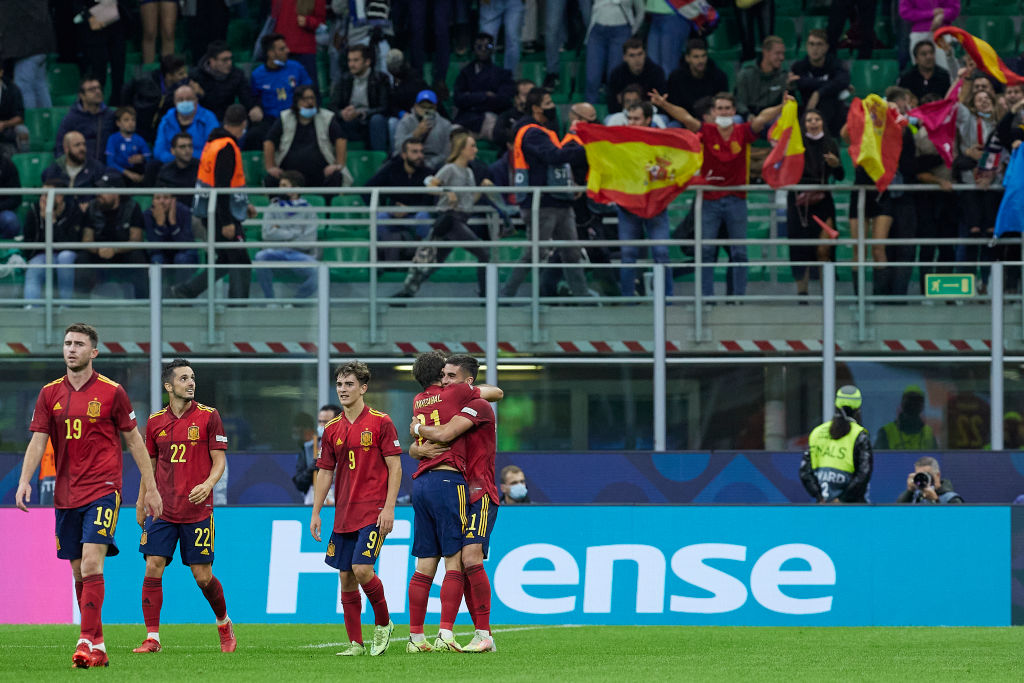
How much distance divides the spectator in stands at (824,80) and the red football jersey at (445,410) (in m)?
10.4

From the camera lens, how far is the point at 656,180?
17562 mm

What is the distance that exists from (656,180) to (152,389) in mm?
5467

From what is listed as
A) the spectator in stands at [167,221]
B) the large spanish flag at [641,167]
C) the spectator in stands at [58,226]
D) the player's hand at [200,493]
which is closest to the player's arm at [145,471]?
the player's hand at [200,493]

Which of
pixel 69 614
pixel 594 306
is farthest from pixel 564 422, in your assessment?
pixel 69 614

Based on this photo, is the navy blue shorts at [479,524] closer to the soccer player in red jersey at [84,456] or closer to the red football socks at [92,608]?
the soccer player in red jersey at [84,456]

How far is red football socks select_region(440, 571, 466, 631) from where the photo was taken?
1012cm

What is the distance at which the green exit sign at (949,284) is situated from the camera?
54.9 ft

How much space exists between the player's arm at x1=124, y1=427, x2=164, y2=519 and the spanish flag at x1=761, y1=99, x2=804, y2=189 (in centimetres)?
945

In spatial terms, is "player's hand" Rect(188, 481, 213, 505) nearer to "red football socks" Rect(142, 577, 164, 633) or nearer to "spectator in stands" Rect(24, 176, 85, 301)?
"red football socks" Rect(142, 577, 164, 633)

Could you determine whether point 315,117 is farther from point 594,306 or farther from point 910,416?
point 910,416

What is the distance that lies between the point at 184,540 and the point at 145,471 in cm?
83

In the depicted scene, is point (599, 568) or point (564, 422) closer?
point (599, 568)

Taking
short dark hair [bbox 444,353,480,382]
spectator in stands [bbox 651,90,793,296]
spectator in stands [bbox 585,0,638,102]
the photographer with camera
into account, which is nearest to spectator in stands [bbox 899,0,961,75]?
spectator in stands [bbox 585,0,638,102]

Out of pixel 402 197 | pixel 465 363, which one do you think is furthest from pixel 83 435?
pixel 402 197
